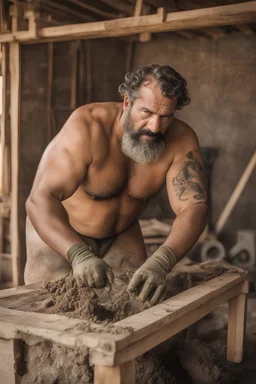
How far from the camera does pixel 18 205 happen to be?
450cm

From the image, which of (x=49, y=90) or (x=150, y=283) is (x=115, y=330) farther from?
(x=49, y=90)

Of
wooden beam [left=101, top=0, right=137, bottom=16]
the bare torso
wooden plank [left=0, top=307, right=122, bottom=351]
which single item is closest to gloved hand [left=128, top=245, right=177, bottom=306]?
wooden plank [left=0, top=307, right=122, bottom=351]

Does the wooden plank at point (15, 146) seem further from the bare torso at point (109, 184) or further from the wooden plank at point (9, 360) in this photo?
the wooden plank at point (9, 360)

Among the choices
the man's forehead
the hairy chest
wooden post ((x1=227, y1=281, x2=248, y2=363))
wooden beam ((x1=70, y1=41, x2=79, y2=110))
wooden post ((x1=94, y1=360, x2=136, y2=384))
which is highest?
wooden beam ((x1=70, y1=41, x2=79, y2=110))

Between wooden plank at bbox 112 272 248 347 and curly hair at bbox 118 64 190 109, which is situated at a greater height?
curly hair at bbox 118 64 190 109

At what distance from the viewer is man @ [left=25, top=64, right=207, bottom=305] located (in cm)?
233

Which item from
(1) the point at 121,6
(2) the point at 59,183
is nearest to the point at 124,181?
(2) the point at 59,183

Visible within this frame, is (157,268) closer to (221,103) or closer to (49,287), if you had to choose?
(49,287)

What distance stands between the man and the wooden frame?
0.15 meters

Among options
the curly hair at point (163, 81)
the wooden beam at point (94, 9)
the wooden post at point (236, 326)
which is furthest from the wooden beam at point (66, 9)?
the wooden post at point (236, 326)

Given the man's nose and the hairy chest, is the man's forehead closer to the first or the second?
the man's nose

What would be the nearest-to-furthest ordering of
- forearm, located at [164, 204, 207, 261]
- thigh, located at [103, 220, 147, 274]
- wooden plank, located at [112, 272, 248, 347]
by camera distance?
wooden plank, located at [112, 272, 248, 347]
forearm, located at [164, 204, 207, 261]
thigh, located at [103, 220, 147, 274]

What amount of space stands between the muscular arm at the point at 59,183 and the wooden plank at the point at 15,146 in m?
1.80

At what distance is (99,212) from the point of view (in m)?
2.93
